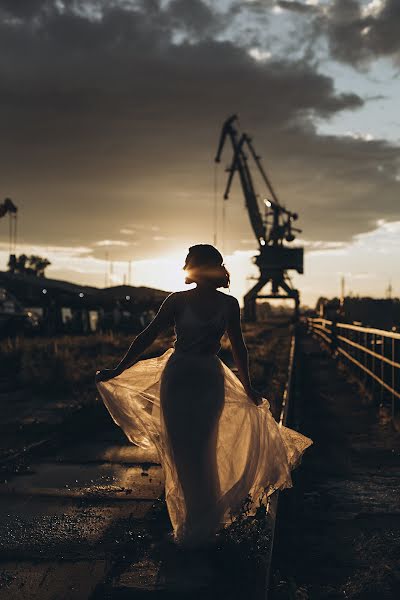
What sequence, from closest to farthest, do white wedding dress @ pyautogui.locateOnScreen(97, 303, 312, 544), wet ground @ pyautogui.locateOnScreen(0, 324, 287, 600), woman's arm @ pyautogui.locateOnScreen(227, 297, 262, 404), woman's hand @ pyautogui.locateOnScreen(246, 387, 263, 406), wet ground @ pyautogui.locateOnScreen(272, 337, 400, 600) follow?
1. wet ground @ pyautogui.locateOnScreen(0, 324, 287, 600)
2. wet ground @ pyautogui.locateOnScreen(272, 337, 400, 600)
3. white wedding dress @ pyautogui.locateOnScreen(97, 303, 312, 544)
4. woman's arm @ pyautogui.locateOnScreen(227, 297, 262, 404)
5. woman's hand @ pyautogui.locateOnScreen(246, 387, 263, 406)

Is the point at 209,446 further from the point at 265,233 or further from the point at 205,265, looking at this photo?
the point at 265,233

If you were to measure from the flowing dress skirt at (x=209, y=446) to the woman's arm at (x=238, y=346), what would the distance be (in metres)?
0.07

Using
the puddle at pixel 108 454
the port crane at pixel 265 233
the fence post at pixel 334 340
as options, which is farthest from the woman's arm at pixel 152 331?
the port crane at pixel 265 233

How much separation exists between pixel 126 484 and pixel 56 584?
2.48 meters

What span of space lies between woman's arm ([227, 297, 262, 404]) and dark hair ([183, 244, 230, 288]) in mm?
183

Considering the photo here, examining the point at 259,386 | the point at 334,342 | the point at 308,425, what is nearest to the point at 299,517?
the point at 308,425

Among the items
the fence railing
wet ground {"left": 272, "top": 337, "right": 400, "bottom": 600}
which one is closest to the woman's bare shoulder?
wet ground {"left": 272, "top": 337, "right": 400, "bottom": 600}

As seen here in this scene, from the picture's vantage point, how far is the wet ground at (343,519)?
447 centimetres

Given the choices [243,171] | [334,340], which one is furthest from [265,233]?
[334,340]

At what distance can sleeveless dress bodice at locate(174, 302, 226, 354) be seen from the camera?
15.4 ft

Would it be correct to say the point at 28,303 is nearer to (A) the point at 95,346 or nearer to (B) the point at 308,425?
(A) the point at 95,346

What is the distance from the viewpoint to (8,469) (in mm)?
7020

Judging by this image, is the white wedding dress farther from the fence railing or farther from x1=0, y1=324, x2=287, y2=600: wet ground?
the fence railing

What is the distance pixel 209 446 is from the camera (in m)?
4.76
